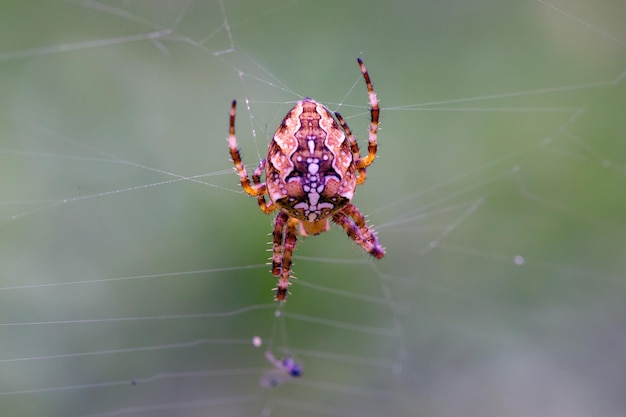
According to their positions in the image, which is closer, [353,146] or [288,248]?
[353,146]

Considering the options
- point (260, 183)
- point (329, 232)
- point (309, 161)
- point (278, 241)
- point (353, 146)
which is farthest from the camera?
point (329, 232)

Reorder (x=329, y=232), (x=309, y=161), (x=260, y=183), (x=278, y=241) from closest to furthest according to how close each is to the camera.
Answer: (x=309, y=161), (x=260, y=183), (x=278, y=241), (x=329, y=232)

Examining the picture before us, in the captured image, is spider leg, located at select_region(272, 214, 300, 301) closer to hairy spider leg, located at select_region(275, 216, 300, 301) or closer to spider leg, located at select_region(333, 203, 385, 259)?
hairy spider leg, located at select_region(275, 216, 300, 301)

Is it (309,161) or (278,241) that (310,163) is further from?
(278,241)

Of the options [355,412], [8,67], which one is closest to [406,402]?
[355,412]

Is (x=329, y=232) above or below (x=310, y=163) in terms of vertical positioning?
above

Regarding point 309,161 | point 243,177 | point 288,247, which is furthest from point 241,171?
point 288,247

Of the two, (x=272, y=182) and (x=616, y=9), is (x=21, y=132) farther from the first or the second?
(x=616, y=9)

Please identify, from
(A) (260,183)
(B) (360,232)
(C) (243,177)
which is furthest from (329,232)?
(C) (243,177)

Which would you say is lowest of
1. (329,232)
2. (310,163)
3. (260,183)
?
(310,163)
